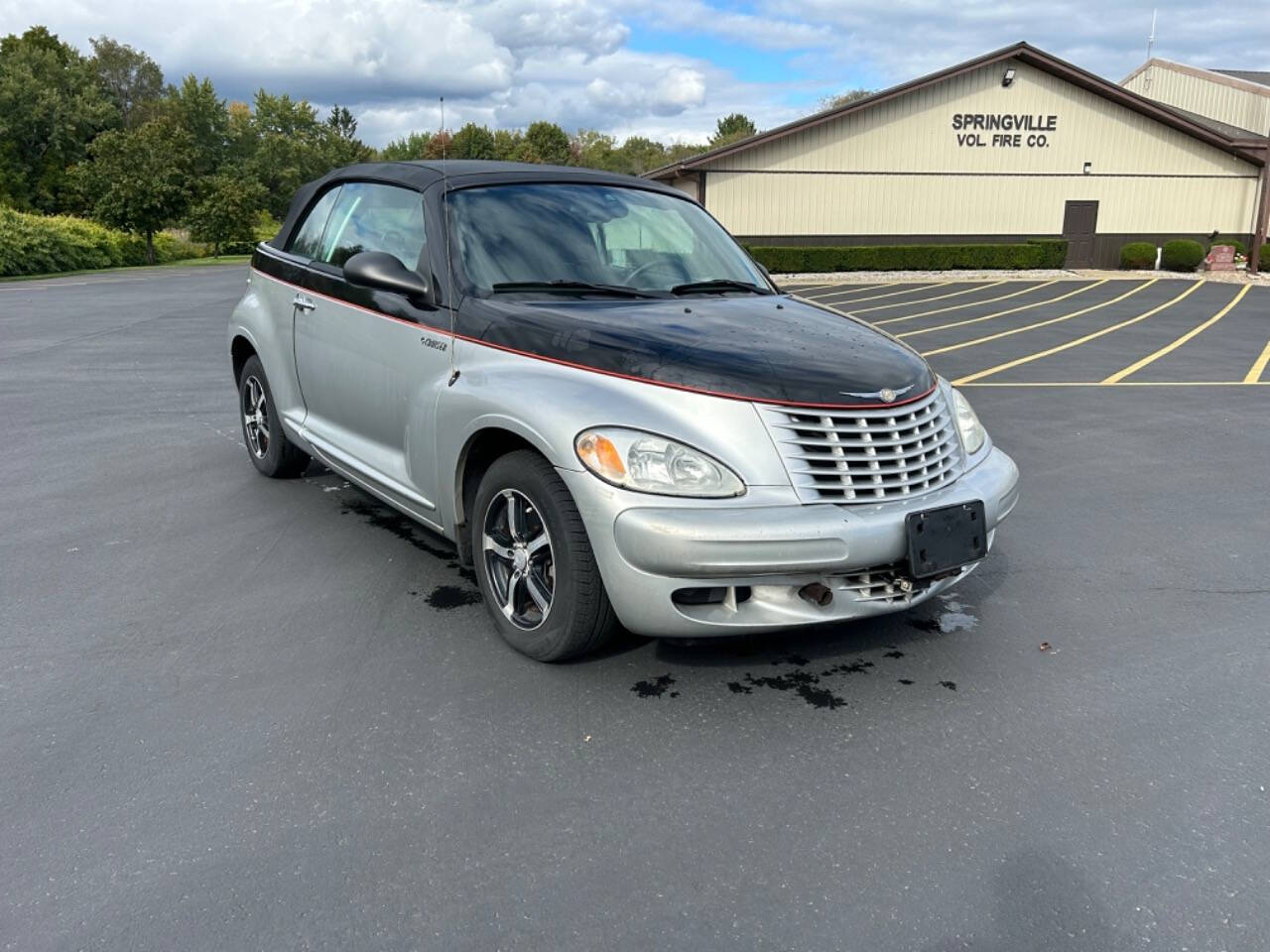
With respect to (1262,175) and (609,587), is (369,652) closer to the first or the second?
(609,587)

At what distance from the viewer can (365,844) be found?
2572 millimetres

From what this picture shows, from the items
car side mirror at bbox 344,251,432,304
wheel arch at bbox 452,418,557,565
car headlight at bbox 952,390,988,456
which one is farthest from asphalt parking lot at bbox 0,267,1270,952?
car side mirror at bbox 344,251,432,304

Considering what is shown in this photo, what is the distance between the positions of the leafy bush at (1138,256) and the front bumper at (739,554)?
3139 centimetres

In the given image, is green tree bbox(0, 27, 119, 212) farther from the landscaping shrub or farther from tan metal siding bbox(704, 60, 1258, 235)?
the landscaping shrub

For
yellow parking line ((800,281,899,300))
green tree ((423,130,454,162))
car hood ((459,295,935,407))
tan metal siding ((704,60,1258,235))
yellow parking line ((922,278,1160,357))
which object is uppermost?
green tree ((423,130,454,162))

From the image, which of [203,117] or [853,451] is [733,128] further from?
[853,451]

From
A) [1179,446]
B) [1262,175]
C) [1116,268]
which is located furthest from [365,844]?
[1262,175]

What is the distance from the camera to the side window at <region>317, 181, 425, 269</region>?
4.32 m

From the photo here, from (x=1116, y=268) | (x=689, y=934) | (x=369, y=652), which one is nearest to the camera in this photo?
(x=689, y=934)

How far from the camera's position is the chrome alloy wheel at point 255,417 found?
589cm

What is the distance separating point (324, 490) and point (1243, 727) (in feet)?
15.7

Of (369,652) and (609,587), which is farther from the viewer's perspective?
(369,652)

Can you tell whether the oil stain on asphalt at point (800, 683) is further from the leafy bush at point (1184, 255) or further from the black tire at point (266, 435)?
the leafy bush at point (1184, 255)

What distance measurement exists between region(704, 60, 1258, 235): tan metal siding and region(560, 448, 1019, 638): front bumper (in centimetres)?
2745
